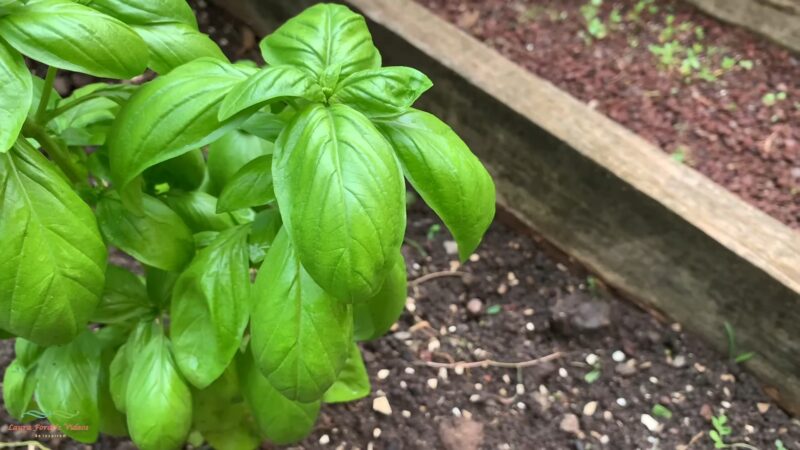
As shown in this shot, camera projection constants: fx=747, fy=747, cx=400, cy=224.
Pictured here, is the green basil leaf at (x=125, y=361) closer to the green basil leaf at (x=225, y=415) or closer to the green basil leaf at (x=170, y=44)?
the green basil leaf at (x=225, y=415)

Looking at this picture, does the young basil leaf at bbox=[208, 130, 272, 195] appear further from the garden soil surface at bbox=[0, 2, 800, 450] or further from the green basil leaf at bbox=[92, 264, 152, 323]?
the garden soil surface at bbox=[0, 2, 800, 450]

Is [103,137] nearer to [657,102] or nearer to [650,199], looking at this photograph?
[650,199]

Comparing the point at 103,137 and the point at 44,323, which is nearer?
the point at 44,323

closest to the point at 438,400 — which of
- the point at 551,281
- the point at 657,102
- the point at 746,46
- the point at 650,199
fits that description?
the point at 551,281

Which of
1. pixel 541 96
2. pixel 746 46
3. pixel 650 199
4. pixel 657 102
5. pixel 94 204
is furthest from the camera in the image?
pixel 746 46

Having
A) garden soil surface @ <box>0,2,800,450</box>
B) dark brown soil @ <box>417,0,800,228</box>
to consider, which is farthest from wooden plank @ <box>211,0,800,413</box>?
dark brown soil @ <box>417,0,800,228</box>

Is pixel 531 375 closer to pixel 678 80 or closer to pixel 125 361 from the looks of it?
pixel 125 361
